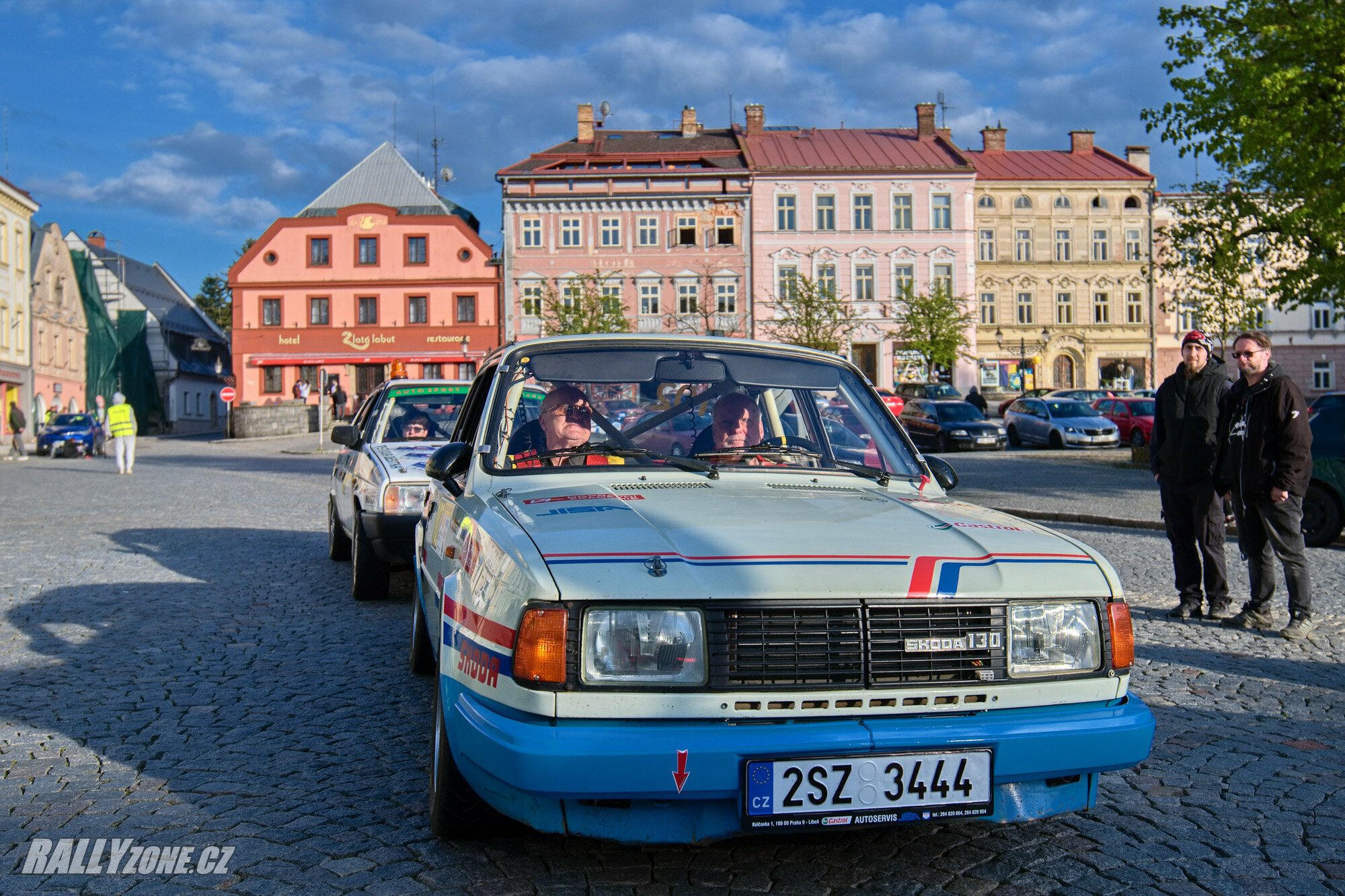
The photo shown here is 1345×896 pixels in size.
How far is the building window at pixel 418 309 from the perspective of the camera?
59.3 m

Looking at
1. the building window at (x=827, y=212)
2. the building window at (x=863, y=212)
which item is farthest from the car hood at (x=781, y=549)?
the building window at (x=863, y=212)

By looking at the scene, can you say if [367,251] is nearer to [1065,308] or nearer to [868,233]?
[868,233]

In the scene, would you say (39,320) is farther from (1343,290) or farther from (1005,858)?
(1005,858)

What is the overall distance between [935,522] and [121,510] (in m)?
15.1

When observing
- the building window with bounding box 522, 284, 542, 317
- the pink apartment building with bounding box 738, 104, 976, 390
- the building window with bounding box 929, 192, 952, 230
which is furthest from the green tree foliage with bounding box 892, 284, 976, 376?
the building window with bounding box 522, 284, 542, 317

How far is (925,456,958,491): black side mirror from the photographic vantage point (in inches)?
187

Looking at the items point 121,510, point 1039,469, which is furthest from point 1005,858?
point 1039,469

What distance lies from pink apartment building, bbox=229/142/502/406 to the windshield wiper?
55192 mm

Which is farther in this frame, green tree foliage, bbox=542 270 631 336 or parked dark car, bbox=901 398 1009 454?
green tree foliage, bbox=542 270 631 336

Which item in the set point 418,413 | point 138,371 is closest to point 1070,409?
point 418,413

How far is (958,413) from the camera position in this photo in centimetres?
3275

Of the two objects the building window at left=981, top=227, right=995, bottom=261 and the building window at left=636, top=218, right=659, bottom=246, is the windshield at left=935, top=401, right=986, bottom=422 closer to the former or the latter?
the building window at left=636, top=218, right=659, bottom=246

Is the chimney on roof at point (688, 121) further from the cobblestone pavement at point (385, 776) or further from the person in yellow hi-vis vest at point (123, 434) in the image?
the cobblestone pavement at point (385, 776)

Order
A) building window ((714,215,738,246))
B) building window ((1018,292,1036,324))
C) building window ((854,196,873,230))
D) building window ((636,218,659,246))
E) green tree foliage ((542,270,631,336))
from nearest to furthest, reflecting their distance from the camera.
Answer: green tree foliage ((542,270,631,336)) → building window ((636,218,659,246)) → building window ((714,215,738,246)) → building window ((854,196,873,230)) → building window ((1018,292,1036,324))
